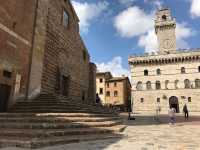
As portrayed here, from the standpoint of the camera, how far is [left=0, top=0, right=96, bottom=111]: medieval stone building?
10578 millimetres

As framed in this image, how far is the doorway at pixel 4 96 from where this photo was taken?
10312 mm

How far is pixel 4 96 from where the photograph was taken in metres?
10.5

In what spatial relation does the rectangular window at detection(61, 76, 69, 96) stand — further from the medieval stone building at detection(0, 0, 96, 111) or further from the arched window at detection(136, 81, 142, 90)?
the arched window at detection(136, 81, 142, 90)

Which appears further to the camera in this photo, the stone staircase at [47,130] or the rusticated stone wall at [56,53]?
the rusticated stone wall at [56,53]

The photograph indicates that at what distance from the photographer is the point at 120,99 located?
48.3m

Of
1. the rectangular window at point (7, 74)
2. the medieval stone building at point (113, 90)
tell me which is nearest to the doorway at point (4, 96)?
the rectangular window at point (7, 74)

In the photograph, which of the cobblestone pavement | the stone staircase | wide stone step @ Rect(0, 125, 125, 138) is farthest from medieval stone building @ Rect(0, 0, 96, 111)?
the cobblestone pavement

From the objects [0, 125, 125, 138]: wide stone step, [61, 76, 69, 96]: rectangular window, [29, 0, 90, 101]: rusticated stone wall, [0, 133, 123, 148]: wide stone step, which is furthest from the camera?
[61, 76, 69, 96]: rectangular window

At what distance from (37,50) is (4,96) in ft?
12.3

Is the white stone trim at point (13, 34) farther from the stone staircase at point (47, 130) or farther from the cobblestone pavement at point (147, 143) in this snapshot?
the cobblestone pavement at point (147, 143)

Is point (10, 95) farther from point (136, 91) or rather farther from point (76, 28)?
point (136, 91)

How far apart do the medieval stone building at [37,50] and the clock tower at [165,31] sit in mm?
31643

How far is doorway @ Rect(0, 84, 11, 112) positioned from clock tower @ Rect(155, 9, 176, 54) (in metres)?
40.1

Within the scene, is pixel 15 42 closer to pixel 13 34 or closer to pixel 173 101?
pixel 13 34
